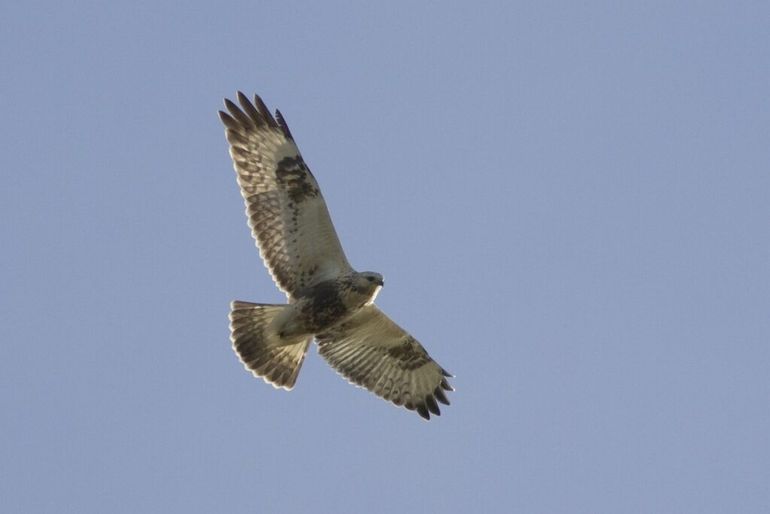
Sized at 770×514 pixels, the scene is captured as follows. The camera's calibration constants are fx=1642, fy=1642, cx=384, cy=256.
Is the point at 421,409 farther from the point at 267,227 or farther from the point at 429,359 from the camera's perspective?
the point at 267,227

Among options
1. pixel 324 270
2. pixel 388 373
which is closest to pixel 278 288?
pixel 324 270

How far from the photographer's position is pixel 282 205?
1706cm

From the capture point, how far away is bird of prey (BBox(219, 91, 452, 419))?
16906mm

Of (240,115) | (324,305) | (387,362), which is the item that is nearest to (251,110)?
(240,115)

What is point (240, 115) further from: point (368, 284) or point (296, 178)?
point (368, 284)

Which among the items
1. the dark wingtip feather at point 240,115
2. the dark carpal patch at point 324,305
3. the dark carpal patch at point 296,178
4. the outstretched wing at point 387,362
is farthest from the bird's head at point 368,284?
the dark wingtip feather at point 240,115

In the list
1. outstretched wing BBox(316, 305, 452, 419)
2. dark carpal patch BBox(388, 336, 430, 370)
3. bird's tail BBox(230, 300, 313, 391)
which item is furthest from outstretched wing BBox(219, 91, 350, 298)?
dark carpal patch BBox(388, 336, 430, 370)

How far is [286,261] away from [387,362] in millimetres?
1751

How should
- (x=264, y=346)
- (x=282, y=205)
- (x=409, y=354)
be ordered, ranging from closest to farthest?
1. (x=282, y=205)
2. (x=264, y=346)
3. (x=409, y=354)

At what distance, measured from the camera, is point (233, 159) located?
17.2 metres

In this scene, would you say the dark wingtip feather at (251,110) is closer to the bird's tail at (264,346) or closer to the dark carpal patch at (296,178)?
the dark carpal patch at (296,178)

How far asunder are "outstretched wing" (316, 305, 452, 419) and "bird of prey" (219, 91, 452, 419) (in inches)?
3.8

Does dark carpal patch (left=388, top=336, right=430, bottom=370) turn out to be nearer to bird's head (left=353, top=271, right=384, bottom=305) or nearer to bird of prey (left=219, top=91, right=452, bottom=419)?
bird of prey (left=219, top=91, right=452, bottom=419)

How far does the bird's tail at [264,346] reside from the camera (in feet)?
56.2
